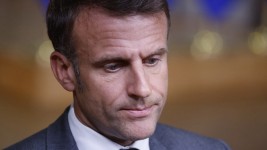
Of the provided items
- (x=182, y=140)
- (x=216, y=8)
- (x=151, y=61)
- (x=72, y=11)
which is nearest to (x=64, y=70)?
(x=72, y=11)

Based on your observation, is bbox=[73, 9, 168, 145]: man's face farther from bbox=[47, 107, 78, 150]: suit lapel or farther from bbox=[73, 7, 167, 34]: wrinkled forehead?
bbox=[47, 107, 78, 150]: suit lapel

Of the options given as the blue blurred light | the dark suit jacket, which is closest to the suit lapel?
the dark suit jacket

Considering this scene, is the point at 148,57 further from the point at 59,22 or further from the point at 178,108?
the point at 178,108

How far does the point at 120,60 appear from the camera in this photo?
1.87 meters

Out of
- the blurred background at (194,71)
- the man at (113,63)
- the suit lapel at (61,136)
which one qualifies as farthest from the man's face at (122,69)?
the blurred background at (194,71)

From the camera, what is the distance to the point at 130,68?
1866 millimetres

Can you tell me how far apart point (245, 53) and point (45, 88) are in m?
1.98

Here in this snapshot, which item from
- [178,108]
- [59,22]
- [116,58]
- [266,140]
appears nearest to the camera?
[116,58]

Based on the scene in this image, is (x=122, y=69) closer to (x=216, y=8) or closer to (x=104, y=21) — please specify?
(x=104, y=21)

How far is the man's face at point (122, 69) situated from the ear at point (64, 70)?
0.08 meters

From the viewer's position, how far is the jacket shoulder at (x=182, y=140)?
7.52ft

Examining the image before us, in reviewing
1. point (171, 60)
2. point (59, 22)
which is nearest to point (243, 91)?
point (171, 60)

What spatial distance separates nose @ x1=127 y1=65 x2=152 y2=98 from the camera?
1.82 metres

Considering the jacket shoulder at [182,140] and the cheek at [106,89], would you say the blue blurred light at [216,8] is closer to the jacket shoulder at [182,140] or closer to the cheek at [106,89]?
the jacket shoulder at [182,140]
